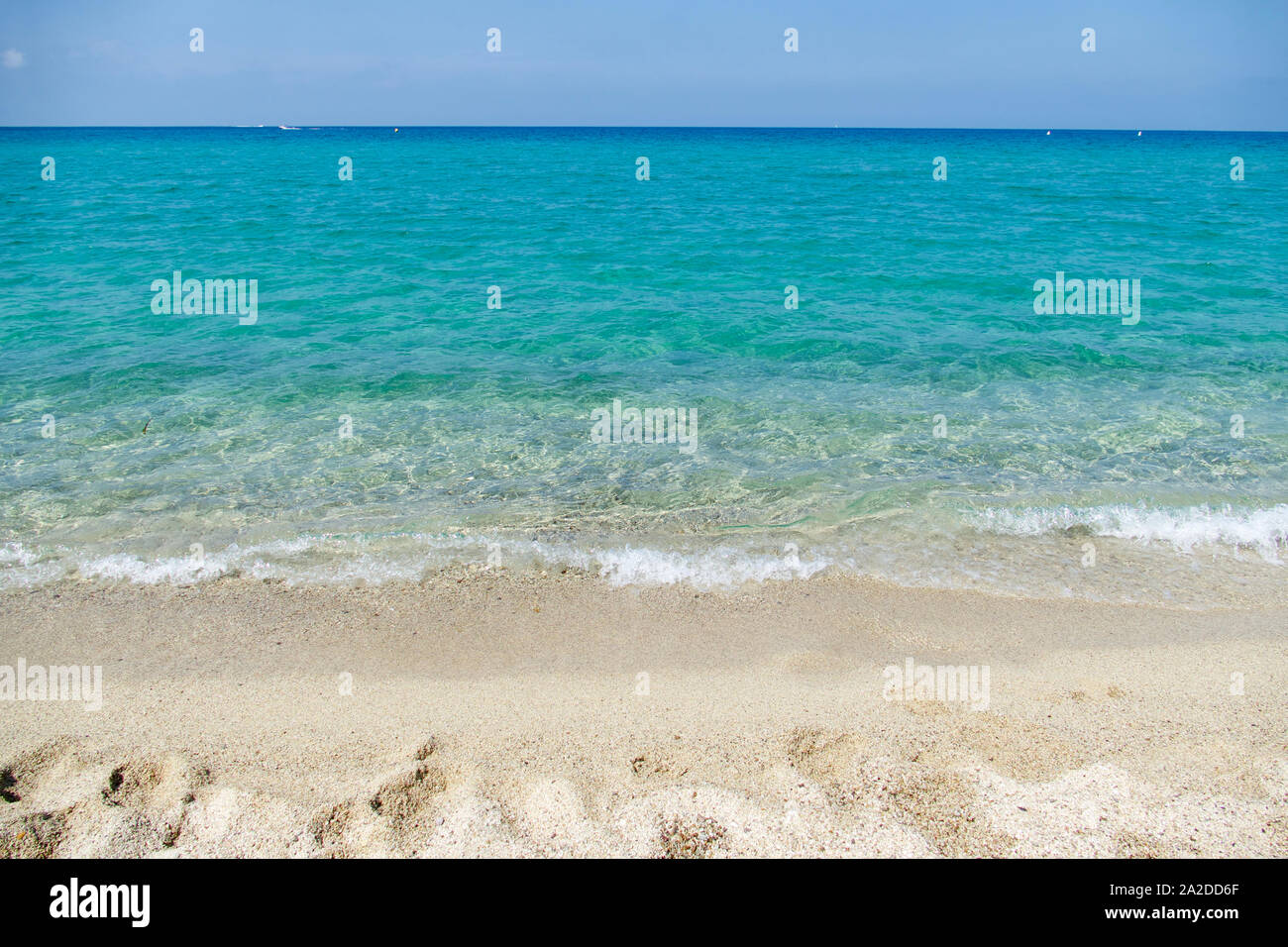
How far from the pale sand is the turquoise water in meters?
0.49

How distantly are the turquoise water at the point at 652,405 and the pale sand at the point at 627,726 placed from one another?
0.49 m

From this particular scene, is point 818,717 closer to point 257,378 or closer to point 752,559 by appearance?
point 752,559

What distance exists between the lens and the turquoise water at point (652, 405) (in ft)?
18.8

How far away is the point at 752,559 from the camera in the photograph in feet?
18.3

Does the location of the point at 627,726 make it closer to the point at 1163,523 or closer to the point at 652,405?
the point at 1163,523

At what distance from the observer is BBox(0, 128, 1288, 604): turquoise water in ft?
18.8

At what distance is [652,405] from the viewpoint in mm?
8961

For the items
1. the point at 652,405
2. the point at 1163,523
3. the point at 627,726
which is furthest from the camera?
the point at 652,405

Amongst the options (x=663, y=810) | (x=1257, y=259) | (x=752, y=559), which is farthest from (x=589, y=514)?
(x=1257, y=259)

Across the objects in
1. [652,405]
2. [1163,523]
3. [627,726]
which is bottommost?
[627,726]

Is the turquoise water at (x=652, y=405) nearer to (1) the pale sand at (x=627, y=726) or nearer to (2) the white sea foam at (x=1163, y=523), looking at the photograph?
(2) the white sea foam at (x=1163, y=523)

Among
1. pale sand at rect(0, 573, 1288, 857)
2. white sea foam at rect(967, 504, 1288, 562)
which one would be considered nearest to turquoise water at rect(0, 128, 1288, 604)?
white sea foam at rect(967, 504, 1288, 562)

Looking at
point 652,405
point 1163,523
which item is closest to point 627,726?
point 1163,523

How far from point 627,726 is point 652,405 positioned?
18.1ft
